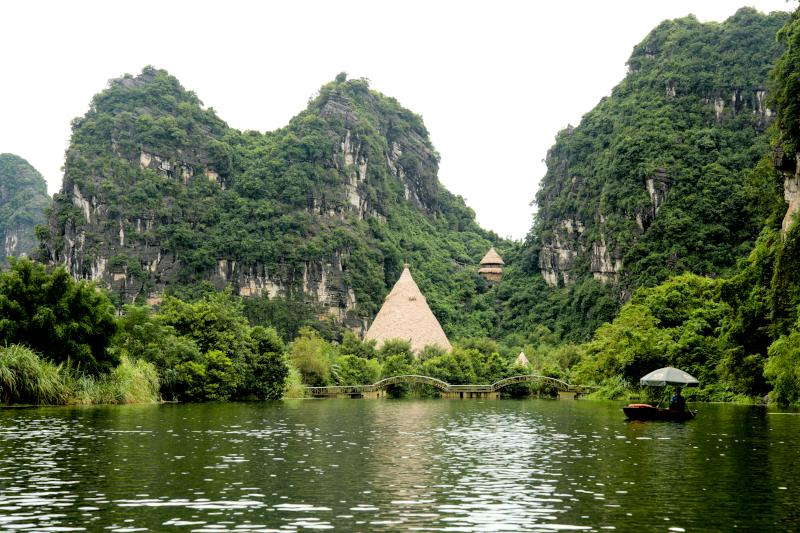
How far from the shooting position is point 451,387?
68.4m

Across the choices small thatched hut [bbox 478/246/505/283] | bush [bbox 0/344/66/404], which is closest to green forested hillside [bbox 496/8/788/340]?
small thatched hut [bbox 478/246/505/283]

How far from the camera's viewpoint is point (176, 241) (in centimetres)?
12888

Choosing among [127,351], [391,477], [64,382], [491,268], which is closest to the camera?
[391,477]

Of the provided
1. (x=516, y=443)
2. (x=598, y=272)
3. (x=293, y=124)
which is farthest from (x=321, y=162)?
(x=516, y=443)

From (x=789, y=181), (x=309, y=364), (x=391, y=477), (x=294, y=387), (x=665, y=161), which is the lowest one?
(x=391, y=477)

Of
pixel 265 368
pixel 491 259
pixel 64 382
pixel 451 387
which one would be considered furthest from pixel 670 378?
pixel 491 259

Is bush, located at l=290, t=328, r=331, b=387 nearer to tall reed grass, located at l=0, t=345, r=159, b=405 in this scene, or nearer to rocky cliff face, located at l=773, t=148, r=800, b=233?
tall reed grass, located at l=0, t=345, r=159, b=405

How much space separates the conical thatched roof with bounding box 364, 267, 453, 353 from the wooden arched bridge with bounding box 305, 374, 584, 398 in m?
12.7

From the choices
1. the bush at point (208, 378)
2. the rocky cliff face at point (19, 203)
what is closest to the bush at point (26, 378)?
the bush at point (208, 378)

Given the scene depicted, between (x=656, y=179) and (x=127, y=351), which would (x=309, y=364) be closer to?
(x=127, y=351)

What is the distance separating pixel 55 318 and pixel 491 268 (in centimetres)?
10863

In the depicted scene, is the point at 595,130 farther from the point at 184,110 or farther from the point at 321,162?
the point at 184,110

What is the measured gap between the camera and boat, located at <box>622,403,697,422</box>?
3159cm

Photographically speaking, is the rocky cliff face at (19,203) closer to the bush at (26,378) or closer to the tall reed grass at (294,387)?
the tall reed grass at (294,387)
